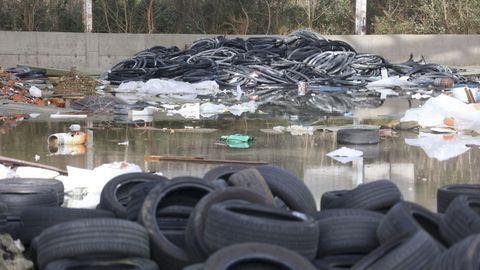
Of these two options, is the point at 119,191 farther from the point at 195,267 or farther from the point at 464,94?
the point at 464,94

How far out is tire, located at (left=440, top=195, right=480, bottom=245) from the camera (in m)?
5.25

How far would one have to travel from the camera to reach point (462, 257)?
4.36m

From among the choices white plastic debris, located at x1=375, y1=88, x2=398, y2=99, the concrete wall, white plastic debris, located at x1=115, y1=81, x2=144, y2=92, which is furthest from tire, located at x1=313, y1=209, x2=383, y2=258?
the concrete wall

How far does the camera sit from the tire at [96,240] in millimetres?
5195

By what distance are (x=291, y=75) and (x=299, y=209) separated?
15757 mm

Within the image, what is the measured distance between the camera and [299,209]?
6188 millimetres

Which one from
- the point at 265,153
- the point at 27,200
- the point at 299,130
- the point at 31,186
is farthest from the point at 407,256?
the point at 299,130

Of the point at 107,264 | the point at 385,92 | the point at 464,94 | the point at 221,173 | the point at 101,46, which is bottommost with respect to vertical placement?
the point at 107,264

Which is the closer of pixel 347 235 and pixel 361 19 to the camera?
pixel 347 235

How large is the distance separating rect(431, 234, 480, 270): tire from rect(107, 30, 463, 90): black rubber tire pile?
16368mm

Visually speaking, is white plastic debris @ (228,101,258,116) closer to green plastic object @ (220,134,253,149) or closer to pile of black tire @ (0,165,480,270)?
green plastic object @ (220,134,253,149)

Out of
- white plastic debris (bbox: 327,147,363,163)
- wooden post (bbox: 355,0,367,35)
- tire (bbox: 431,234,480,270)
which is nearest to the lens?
tire (bbox: 431,234,480,270)

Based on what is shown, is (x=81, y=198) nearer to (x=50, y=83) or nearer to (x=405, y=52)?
(x=50, y=83)

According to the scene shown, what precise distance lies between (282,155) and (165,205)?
4.78 meters
